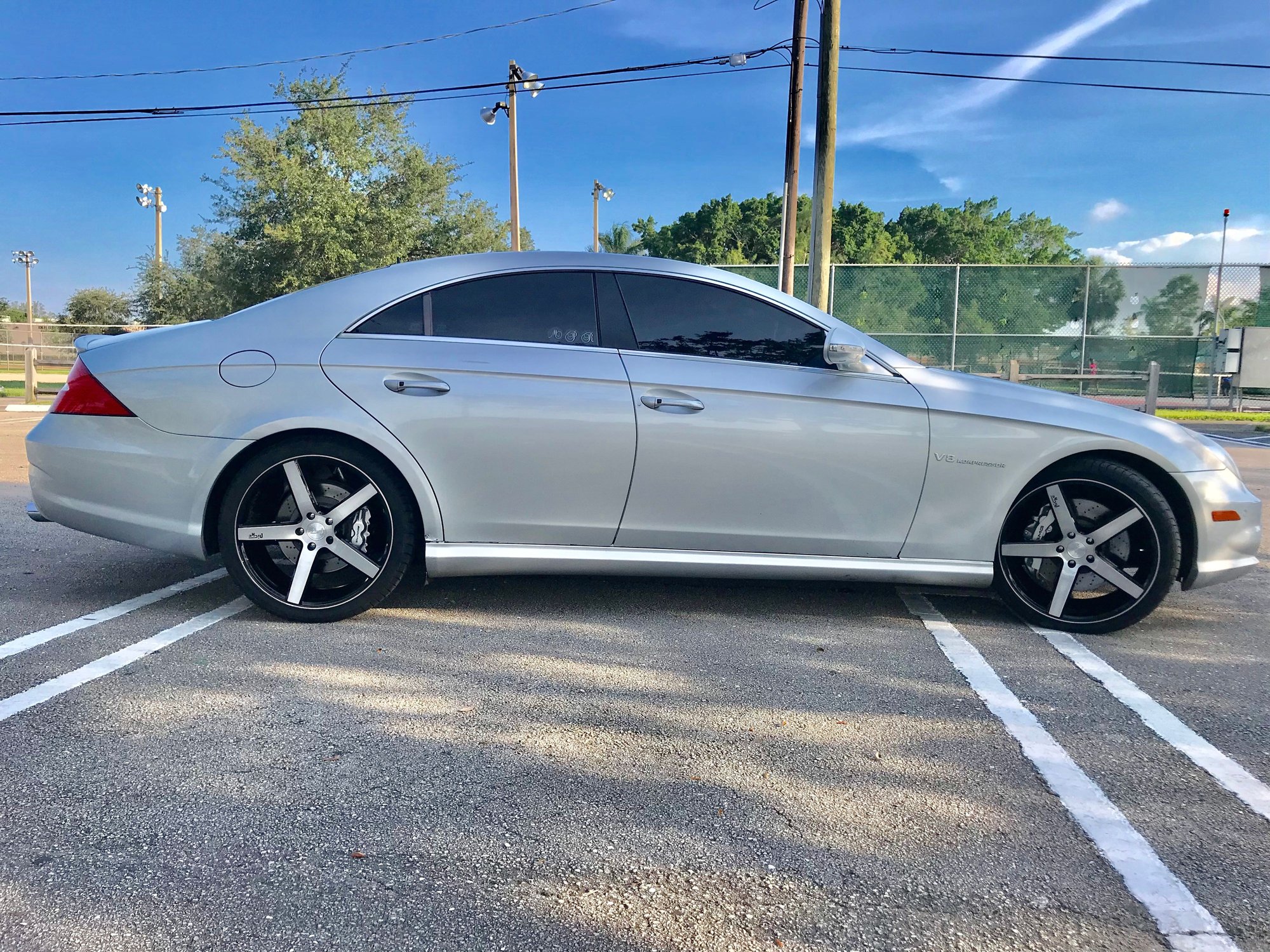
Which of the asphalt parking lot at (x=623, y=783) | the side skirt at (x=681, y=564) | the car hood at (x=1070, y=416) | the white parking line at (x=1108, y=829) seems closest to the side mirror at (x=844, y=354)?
the car hood at (x=1070, y=416)

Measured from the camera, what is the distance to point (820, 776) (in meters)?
2.44

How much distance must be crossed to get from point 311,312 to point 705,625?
2.09 m

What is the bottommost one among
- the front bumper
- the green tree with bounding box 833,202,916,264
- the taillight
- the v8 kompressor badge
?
the front bumper

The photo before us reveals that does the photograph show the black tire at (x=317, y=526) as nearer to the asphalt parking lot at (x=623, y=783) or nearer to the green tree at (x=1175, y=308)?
the asphalt parking lot at (x=623, y=783)

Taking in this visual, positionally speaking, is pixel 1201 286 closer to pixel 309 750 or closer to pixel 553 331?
pixel 553 331

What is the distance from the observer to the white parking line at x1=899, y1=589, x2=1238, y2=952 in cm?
179

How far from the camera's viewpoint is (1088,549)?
373 centimetres

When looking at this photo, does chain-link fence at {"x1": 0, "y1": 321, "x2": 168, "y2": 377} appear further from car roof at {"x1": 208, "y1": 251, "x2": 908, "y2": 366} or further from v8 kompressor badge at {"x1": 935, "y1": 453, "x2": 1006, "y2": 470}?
v8 kompressor badge at {"x1": 935, "y1": 453, "x2": 1006, "y2": 470}

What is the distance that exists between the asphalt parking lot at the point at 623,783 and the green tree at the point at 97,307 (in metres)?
71.8

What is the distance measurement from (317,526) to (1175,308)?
18.4m

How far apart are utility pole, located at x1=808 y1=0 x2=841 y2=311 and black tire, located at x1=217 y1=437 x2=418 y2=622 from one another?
28.9 feet

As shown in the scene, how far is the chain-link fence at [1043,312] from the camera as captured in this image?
1728 centimetres

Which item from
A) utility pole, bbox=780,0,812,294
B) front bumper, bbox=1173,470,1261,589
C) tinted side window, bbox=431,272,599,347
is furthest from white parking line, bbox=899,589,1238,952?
utility pole, bbox=780,0,812,294

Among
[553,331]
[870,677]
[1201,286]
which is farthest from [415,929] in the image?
[1201,286]
